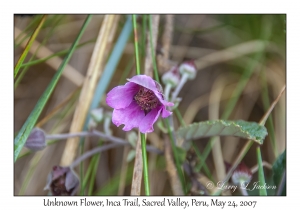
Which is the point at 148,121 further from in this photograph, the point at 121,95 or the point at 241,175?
the point at 241,175

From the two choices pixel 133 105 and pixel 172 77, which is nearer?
pixel 133 105

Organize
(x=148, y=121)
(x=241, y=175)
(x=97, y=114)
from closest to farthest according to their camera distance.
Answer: (x=148, y=121), (x=241, y=175), (x=97, y=114)

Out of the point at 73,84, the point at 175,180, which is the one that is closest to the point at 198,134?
the point at 175,180

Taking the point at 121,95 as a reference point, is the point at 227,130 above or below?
below

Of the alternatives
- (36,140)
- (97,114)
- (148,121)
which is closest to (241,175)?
(148,121)

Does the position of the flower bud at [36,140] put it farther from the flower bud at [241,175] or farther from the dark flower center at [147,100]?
the flower bud at [241,175]

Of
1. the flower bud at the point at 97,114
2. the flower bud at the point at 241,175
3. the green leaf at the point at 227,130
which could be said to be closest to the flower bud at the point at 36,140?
the flower bud at the point at 97,114

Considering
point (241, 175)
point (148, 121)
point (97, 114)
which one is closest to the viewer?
point (148, 121)
